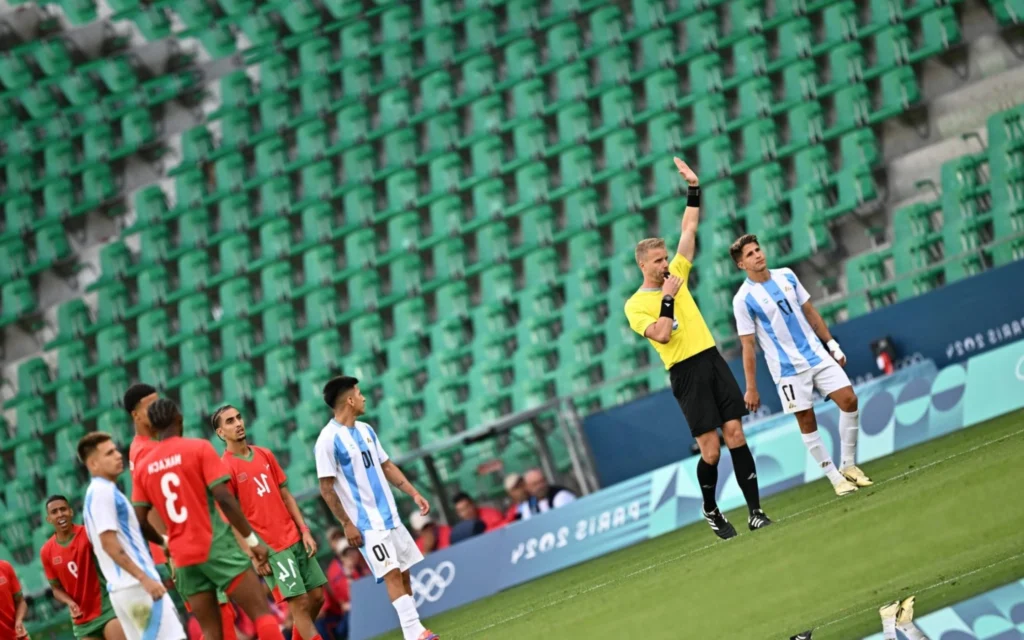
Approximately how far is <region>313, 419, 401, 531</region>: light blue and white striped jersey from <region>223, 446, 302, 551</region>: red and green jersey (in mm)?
→ 662

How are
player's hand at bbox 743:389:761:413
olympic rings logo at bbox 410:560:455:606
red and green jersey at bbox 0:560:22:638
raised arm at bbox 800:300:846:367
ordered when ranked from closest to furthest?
1. player's hand at bbox 743:389:761:413
2. raised arm at bbox 800:300:846:367
3. red and green jersey at bbox 0:560:22:638
4. olympic rings logo at bbox 410:560:455:606

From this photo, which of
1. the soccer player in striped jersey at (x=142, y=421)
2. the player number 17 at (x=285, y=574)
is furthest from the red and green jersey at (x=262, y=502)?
the soccer player in striped jersey at (x=142, y=421)

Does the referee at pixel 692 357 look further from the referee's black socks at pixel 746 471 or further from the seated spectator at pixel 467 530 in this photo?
the seated spectator at pixel 467 530

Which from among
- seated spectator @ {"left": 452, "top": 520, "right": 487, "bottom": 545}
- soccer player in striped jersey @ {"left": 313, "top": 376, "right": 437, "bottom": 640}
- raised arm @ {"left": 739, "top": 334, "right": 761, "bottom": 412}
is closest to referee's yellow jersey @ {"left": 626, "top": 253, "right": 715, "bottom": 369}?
raised arm @ {"left": 739, "top": 334, "right": 761, "bottom": 412}

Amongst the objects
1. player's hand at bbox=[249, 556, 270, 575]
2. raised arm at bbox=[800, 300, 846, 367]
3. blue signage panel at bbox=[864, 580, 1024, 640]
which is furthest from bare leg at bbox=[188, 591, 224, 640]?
raised arm at bbox=[800, 300, 846, 367]

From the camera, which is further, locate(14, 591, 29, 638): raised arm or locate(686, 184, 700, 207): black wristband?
locate(14, 591, 29, 638): raised arm

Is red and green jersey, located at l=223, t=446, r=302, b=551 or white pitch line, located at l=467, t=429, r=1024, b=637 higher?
red and green jersey, located at l=223, t=446, r=302, b=551

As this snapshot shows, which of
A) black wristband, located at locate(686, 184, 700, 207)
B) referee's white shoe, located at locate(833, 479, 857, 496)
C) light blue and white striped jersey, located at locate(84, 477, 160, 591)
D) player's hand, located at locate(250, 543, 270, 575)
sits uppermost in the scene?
black wristband, located at locate(686, 184, 700, 207)

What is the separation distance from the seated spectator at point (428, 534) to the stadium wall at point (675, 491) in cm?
74

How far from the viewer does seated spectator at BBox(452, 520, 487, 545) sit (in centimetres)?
1395

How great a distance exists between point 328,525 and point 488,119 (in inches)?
293

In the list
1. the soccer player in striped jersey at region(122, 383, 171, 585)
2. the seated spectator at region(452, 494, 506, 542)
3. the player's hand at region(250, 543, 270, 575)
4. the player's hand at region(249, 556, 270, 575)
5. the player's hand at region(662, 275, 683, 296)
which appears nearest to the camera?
the soccer player in striped jersey at region(122, 383, 171, 585)

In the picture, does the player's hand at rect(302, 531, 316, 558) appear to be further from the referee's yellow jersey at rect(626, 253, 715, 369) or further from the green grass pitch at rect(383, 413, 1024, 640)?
the referee's yellow jersey at rect(626, 253, 715, 369)

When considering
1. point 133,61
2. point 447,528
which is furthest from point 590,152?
point 133,61
